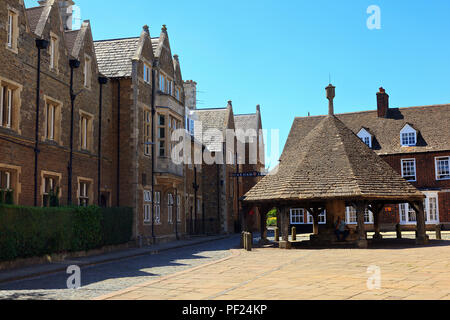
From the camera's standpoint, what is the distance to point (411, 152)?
38.3 metres

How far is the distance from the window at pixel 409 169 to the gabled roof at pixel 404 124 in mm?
824

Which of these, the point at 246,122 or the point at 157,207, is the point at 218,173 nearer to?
the point at 157,207

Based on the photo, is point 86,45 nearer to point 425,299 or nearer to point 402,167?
point 425,299

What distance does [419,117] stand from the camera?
40844 millimetres

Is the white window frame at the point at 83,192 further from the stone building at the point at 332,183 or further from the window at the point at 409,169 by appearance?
the window at the point at 409,169

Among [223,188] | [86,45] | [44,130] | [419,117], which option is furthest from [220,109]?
[44,130]

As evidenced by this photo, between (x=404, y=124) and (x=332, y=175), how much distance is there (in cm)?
2061

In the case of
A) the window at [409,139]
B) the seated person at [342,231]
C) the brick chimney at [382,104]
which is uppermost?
the brick chimney at [382,104]

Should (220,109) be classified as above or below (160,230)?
above

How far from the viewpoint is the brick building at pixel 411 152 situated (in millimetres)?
37312

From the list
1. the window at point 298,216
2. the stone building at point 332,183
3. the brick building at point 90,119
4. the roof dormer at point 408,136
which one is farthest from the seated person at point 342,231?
the roof dormer at point 408,136

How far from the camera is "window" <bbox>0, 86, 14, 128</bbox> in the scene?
17656 mm

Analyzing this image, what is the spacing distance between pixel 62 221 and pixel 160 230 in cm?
1083

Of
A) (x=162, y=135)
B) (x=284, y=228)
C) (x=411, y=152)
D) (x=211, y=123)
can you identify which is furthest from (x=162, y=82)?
(x=411, y=152)
